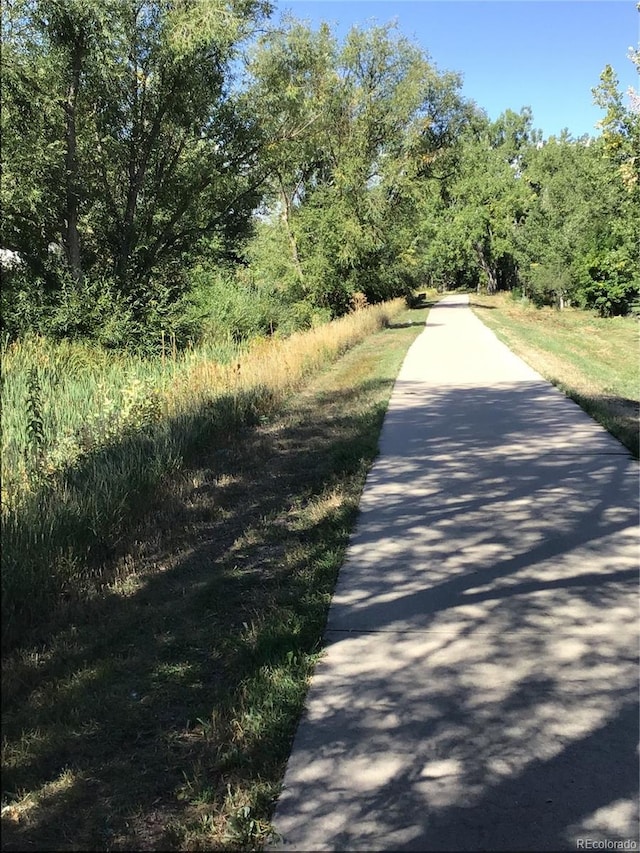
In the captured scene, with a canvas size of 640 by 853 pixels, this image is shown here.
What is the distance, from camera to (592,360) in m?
15.6

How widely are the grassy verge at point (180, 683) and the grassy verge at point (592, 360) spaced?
13.9 ft

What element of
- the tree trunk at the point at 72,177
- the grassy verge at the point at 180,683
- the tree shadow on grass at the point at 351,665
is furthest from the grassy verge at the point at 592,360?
the tree trunk at the point at 72,177

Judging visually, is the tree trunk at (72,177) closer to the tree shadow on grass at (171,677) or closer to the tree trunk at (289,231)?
the tree trunk at (289,231)

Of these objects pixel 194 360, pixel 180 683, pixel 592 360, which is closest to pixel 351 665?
pixel 180 683

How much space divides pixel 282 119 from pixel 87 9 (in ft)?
20.2

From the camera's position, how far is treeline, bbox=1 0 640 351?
12305mm

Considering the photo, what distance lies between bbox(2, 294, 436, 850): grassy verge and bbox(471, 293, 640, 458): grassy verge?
13.9ft

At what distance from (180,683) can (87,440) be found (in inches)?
139

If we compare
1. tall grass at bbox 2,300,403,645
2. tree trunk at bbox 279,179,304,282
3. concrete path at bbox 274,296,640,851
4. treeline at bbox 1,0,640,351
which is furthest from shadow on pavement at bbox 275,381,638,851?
tree trunk at bbox 279,179,304,282

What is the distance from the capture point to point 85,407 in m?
6.84

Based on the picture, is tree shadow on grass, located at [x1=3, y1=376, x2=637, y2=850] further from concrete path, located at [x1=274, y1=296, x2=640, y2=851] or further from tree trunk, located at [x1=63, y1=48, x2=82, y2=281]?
tree trunk, located at [x1=63, y1=48, x2=82, y2=281]

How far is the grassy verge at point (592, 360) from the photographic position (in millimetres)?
8336

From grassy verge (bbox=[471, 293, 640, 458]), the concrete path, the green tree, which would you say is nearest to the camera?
the concrete path

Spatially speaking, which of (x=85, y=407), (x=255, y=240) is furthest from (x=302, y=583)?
(x=255, y=240)
